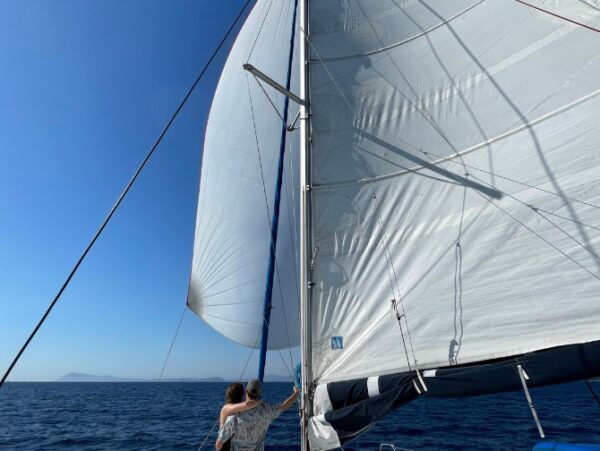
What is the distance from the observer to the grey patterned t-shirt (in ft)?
9.42

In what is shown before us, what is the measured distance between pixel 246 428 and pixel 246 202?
10.7 feet

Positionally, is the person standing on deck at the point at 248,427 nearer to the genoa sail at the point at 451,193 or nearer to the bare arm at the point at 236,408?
the bare arm at the point at 236,408

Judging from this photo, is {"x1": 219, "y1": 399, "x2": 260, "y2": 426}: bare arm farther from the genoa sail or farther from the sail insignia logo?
the sail insignia logo

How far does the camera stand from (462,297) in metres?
3.62

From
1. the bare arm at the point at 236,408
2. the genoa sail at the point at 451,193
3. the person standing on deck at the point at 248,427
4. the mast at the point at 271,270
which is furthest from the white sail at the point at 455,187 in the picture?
the bare arm at the point at 236,408

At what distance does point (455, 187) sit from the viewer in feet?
13.1

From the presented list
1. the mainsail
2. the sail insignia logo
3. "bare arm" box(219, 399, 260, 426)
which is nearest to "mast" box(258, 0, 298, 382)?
the mainsail

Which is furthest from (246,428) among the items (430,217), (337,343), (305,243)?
(430,217)

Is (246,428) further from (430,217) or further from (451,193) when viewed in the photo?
(451,193)

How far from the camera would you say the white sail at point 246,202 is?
201 inches

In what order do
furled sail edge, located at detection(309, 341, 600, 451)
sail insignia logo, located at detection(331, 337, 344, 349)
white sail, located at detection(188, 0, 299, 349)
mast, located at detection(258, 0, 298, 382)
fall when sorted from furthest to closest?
1. white sail, located at detection(188, 0, 299, 349)
2. mast, located at detection(258, 0, 298, 382)
3. sail insignia logo, located at detection(331, 337, 344, 349)
4. furled sail edge, located at detection(309, 341, 600, 451)

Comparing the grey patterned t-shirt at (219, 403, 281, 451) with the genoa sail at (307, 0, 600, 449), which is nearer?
the grey patterned t-shirt at (219, 403, 281, 451)

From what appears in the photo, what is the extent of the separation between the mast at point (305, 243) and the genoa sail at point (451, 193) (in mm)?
87

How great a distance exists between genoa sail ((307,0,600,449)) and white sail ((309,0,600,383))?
13 mm
